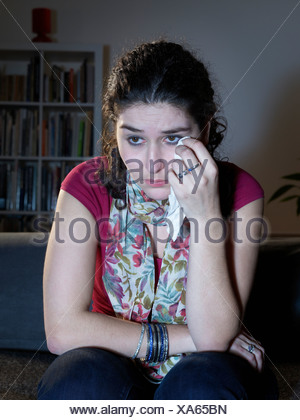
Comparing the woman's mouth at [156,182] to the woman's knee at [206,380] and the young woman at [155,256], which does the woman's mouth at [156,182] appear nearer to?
the young woman at [155,256]

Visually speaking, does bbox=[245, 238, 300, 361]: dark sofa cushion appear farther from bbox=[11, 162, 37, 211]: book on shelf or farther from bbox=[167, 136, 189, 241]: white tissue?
bbox=[11, 162, 37, 211]: book on shelf

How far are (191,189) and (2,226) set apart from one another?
2.26 m

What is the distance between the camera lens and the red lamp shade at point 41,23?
9.93 feet

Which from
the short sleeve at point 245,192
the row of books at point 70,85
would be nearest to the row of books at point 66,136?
the row of books at point 70,85

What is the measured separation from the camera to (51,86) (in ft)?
9.95

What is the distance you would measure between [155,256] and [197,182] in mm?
250

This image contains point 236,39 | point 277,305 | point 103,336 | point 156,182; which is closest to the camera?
point 103,336

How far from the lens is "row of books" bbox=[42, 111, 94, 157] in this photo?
9.98 feet

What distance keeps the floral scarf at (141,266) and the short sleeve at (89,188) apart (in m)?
0.04

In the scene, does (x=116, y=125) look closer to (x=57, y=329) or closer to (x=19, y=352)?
(x=57, y=329)

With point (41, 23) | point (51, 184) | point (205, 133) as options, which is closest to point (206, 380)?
point (205, 133)

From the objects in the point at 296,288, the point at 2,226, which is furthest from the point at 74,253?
the point at 2,226

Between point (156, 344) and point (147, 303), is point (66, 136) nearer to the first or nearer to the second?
point (147, 303)

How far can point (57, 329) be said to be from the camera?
96 centimetres
